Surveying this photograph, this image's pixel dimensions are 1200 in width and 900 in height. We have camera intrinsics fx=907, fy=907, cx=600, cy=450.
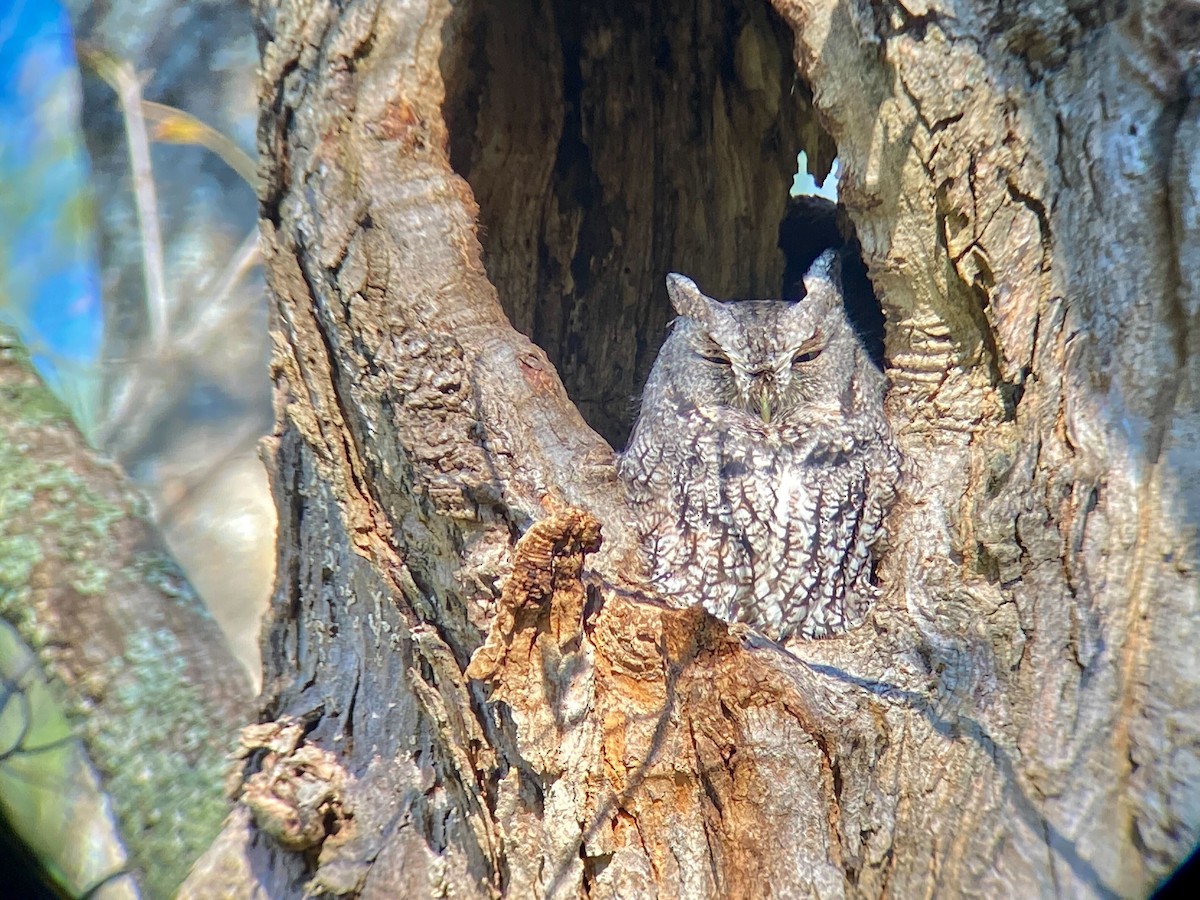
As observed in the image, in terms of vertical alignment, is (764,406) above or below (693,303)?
below

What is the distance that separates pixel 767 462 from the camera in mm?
2740

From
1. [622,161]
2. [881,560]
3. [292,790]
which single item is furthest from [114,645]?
[622,161]

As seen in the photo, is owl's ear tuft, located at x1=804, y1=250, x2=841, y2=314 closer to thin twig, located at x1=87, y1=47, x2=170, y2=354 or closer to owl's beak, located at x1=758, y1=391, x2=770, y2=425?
owl's beak, located at x1=758, y1=391, x2=770, y2=425

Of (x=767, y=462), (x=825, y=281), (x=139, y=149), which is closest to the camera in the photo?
(x=767, y=462)

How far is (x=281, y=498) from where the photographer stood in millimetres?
2371

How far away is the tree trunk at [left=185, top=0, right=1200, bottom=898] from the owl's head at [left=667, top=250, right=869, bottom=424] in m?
0.41

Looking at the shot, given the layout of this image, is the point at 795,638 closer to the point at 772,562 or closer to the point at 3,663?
the point at 772,562

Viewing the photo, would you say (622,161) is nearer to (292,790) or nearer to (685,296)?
(685,296)

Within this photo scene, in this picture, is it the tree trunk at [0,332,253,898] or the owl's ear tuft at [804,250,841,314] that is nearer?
the tree trunk at [0,332,253,898]

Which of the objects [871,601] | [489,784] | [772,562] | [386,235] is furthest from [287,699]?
[871,601]

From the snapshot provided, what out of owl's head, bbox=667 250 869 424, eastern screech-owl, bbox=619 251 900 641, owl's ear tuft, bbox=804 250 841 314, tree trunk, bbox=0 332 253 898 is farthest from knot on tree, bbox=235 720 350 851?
owl's ear tuft, bbox=804 250 841 314

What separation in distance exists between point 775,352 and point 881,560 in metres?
0.72

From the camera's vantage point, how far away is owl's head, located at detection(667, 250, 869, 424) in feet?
9.20

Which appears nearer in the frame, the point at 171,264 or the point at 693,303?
the point at 693,303
